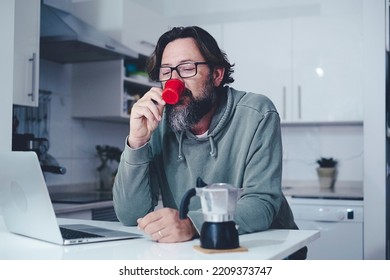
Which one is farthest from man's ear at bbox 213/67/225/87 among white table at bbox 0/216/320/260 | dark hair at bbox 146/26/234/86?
white table at bbox 0/216/320/260

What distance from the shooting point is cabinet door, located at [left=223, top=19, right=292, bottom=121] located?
2.82 metres

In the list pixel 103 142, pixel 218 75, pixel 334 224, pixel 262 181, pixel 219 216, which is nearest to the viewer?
pixel 219 216

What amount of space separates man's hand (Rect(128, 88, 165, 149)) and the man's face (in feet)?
0.40

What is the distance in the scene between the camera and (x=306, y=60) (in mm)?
2771

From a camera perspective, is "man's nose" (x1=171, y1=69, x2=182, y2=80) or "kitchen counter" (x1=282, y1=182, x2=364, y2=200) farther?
"kitchen counter" (x1=282, y1=182, x2=364, y2=200)

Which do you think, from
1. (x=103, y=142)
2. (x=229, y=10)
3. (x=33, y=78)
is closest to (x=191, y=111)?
(x=33, y=78)

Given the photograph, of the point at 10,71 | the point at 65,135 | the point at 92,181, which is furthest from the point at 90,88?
the point at 10,71

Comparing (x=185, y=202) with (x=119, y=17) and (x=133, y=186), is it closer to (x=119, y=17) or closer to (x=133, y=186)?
(x=133, y=186)

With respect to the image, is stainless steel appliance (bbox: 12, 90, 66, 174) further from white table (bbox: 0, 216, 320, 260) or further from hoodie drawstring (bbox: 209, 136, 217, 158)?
white table (bbox: 0, 216, 320, 260)

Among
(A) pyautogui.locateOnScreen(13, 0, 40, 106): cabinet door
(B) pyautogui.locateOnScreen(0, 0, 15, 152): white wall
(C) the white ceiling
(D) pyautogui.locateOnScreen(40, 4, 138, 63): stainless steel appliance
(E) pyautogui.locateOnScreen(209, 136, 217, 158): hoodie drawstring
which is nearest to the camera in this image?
(E) pyautogui.locateOnScreen(209, 136, 217, 158): hoodie drawstring

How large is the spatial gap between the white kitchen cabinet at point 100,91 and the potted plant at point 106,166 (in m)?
0.20

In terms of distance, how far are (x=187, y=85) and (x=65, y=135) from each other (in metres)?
1.41

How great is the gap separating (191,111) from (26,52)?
1015mm
